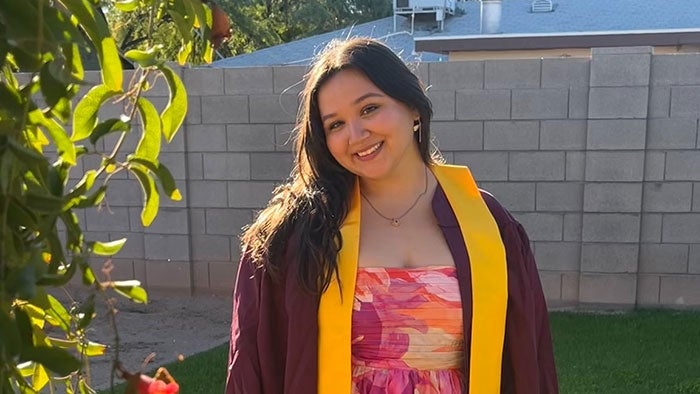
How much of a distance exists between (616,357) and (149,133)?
399cm

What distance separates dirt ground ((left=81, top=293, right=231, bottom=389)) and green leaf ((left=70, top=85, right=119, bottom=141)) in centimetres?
371

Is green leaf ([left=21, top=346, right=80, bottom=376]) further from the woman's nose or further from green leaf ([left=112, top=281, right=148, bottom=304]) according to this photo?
the woman's nose

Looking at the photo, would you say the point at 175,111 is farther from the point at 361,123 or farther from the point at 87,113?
the point at 361,123

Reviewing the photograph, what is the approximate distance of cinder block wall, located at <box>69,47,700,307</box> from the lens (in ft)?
16.4

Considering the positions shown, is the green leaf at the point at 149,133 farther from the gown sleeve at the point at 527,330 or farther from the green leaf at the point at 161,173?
the gown sleeve at the point at 527,330

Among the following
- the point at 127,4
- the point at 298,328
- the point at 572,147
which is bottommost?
the point at 572,147

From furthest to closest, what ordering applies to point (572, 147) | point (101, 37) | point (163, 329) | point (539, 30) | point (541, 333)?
point (539, 30) → point (163, 329) → point (572, 147) → point (541, 333) → point (101, 37)

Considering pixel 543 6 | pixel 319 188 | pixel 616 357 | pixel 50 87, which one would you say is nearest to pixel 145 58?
pixel 50 87

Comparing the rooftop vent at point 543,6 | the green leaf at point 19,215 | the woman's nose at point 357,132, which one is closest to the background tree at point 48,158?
the green leaf at point 19,215

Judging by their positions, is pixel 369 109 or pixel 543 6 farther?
pixel 543 6

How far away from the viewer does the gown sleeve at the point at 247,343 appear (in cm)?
172

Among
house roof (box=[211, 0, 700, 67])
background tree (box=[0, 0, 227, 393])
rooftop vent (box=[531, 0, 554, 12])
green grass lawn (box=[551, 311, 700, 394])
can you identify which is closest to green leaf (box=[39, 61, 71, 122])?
background tree (box=[0, 0, 227, 393])

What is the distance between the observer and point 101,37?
82cm

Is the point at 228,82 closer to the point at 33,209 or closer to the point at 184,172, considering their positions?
the point at 184,172
